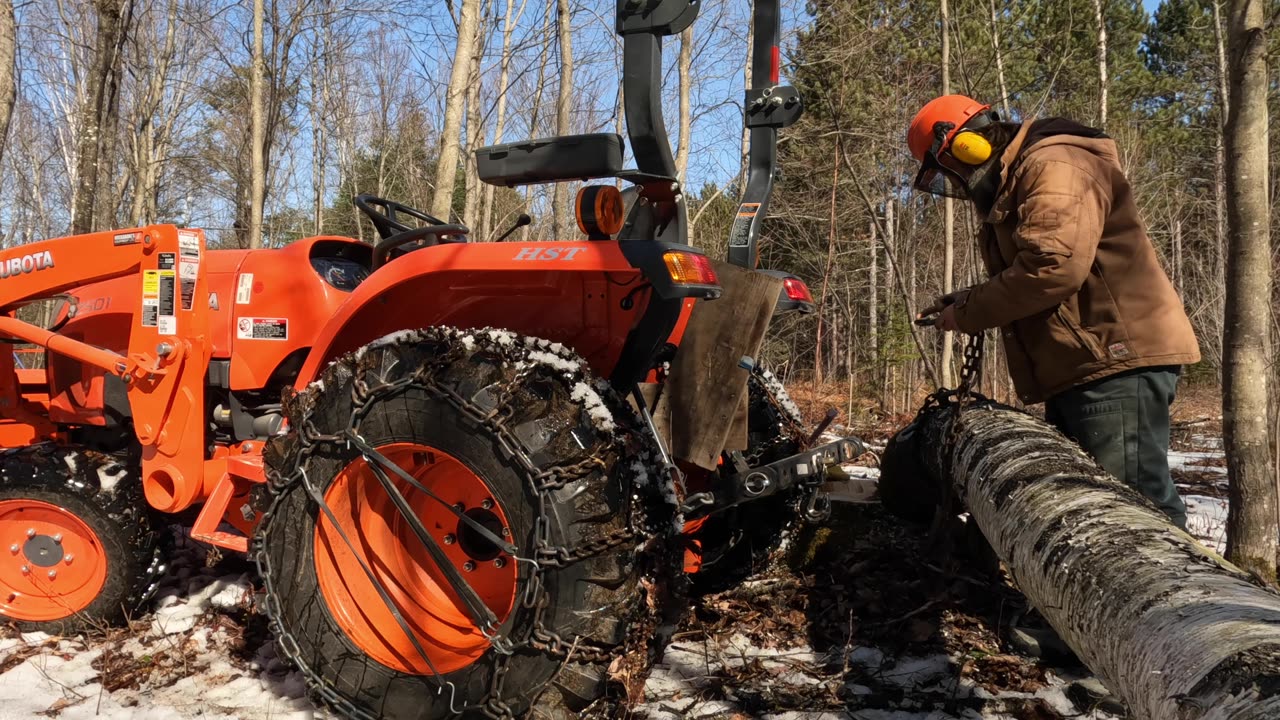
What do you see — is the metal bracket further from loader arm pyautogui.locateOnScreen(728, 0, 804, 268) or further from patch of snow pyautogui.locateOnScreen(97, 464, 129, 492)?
patch of snow pyautogui.locateOnScreen(97, 464, 129, 492)

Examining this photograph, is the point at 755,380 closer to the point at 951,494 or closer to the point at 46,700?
the point at 951,494

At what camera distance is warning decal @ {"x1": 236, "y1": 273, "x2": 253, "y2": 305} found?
3342 mm

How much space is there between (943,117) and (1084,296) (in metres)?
0.83

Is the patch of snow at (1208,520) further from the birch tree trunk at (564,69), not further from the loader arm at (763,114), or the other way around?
the birch tree trunk at (564,69)

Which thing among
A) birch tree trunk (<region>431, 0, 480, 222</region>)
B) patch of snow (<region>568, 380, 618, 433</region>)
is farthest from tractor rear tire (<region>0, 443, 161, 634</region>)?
birch tree trunk (<region>431, 0, 480, 222</region>)

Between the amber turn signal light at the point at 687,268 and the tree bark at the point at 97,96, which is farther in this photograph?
the tree bark at the point at 97,96

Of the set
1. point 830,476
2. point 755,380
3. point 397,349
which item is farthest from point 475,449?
point 830,476

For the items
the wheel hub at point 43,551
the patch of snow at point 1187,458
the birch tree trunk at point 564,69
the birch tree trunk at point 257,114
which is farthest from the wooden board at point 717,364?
the birch tree trunk at point 257,114

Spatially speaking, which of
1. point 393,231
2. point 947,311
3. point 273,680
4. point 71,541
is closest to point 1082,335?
point 947,311

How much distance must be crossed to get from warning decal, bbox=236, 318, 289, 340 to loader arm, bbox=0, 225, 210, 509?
14 cm

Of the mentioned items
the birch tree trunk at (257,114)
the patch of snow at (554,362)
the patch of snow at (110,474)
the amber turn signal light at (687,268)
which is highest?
the birch tree trunk at (257,114)

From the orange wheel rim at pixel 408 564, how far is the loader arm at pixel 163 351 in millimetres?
943

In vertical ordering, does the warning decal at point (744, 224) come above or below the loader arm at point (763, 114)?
below

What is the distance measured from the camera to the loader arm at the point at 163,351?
314 centimetres
